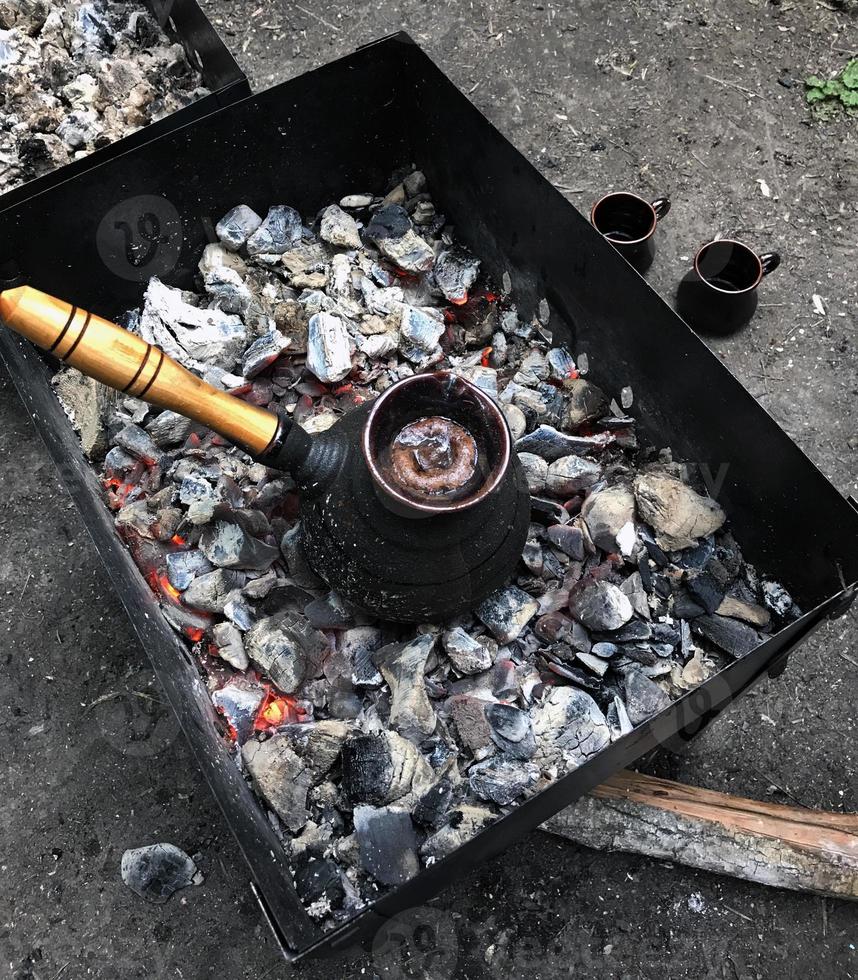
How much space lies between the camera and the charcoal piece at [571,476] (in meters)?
2.42

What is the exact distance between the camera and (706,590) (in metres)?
2.22

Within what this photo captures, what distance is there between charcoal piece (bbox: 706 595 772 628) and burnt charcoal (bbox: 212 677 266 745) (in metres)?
1.20

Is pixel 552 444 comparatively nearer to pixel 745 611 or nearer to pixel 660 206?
pixel 745 611

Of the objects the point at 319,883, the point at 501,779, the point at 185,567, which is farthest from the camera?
the point at 185,567

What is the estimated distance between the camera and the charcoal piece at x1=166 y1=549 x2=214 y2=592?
230 cm

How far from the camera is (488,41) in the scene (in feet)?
12.5

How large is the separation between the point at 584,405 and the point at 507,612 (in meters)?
0.73

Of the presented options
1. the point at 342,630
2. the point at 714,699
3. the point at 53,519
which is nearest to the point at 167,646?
the point at 342,630

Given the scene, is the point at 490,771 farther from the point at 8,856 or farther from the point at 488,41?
the point at 488,41

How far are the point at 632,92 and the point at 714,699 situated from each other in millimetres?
2771

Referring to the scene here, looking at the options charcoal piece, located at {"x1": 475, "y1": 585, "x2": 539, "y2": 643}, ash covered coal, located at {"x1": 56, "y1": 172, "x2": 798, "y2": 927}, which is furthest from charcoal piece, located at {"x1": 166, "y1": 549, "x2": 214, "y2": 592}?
charcoal piece, located at {"x1": 475, "y1": 585, "x2": 539, "y2": 643}

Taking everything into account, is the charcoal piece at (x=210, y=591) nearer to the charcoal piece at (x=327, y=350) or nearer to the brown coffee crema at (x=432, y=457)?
the charcoal piece at (x=327, y=350)

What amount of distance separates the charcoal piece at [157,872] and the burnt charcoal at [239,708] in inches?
19.6

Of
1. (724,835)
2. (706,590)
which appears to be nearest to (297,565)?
(706,590)
